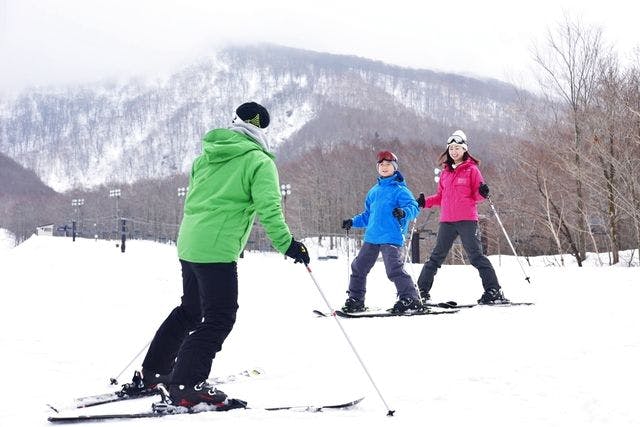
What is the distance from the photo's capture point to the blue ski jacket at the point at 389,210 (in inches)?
260

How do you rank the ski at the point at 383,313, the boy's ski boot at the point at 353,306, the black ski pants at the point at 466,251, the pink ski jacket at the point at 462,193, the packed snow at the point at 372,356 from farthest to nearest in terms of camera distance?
the pink ski jacket at the point at 462,193 → the black ski pants at the point at 466,251 → the boy's ski boot at the point at 353,306 → the ski at the point at 383,313 → the packed snow at the point at 372,356

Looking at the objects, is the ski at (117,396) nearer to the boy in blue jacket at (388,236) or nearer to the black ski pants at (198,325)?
the black ski pants at (198,325)

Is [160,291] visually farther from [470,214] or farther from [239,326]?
[470,214]

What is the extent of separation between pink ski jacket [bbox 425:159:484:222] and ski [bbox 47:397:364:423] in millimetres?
4590

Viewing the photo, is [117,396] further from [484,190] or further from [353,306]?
[484,190]

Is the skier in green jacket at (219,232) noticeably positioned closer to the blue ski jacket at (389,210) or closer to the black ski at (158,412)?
the black ski at (158,412)

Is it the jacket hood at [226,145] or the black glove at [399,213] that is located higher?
the jacket hood at [226,145]

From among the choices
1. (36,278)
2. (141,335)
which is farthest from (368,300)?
(36,278)

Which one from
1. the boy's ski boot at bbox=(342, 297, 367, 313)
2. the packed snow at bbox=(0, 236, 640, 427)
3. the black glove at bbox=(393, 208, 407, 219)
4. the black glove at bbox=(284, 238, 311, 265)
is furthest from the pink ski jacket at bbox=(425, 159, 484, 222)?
the black glove at bbox=(284, 238, 311, 265)

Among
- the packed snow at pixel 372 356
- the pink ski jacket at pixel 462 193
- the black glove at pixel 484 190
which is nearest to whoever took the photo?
the packed snow at pixel 372 356

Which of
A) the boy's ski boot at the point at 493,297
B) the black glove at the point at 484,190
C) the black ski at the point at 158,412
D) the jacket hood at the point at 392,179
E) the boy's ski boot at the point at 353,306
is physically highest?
the jacket hood at the point at 392,179

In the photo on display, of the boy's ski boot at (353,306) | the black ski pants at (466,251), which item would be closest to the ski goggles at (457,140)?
the black ski pants at (466,251)

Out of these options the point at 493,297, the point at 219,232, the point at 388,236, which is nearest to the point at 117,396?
the point at 219,232

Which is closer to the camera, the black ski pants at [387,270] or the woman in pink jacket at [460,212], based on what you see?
the black ski pants at [387,270]
